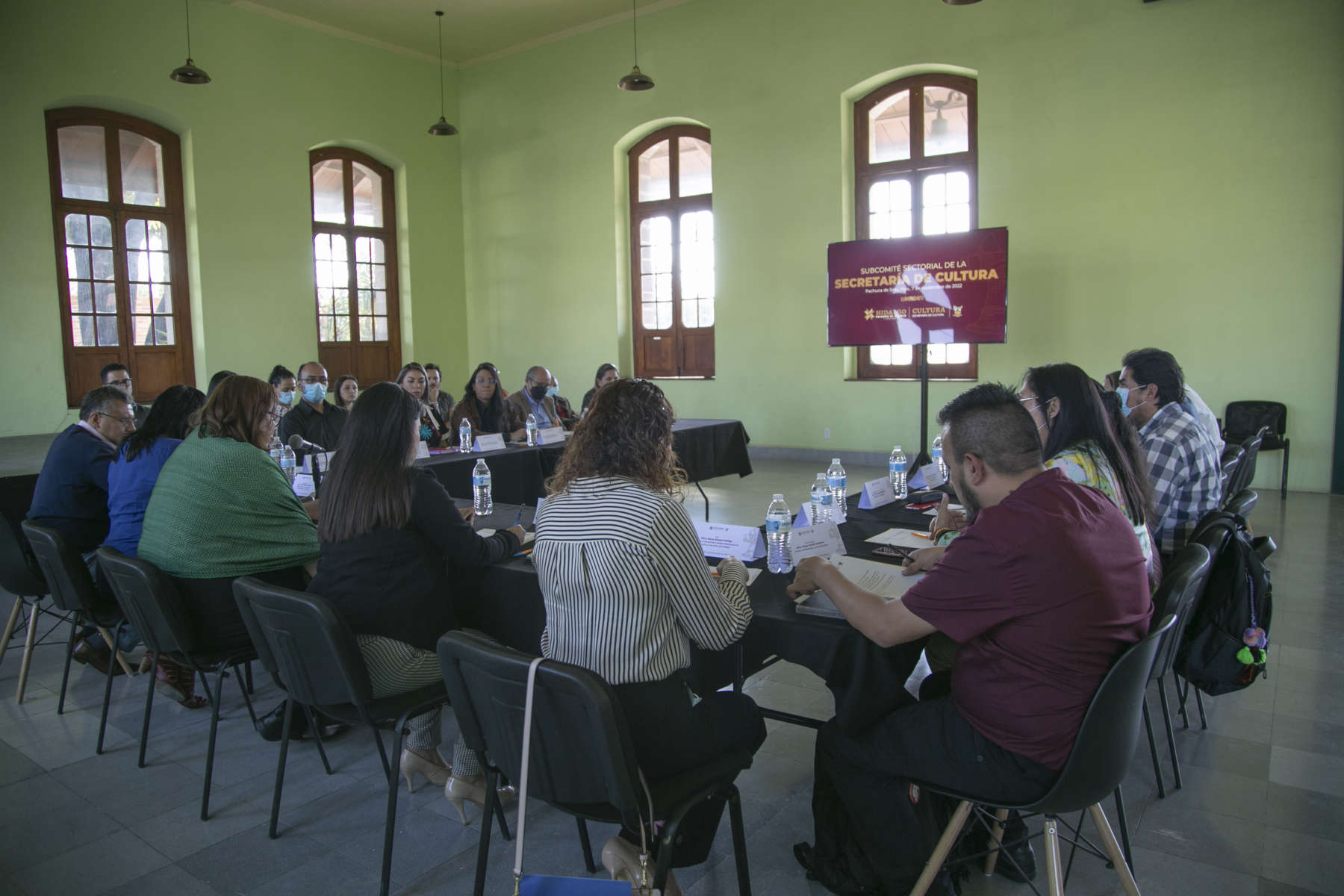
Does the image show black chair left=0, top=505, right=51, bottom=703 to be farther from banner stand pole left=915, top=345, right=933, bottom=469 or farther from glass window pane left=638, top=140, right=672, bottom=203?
glass window pane left=638, top=140, right=672, bottom=203

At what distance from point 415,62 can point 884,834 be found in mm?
11070

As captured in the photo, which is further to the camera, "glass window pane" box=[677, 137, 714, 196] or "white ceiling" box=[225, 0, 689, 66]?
"glass window pane" box=[677, 137, 714, 196]

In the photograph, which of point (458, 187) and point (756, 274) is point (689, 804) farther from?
point (458, 187)

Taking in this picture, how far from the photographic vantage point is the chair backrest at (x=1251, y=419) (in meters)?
6.62

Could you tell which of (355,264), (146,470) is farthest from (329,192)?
(146,470)

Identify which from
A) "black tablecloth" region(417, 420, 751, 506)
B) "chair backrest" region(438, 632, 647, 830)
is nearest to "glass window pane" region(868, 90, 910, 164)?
"black tablecloth" region(417, 420, 751, 506)

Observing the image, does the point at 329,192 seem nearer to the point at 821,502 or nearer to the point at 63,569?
the point at 63,569

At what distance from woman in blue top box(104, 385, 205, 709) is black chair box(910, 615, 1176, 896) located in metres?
2.53

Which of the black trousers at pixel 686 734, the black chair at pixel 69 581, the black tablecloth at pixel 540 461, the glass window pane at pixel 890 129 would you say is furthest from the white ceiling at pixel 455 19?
the black trousers at pixel 686 734

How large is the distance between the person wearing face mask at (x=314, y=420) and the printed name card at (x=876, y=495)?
3.24m

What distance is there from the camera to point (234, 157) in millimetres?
9195

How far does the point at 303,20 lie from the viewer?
9594mm

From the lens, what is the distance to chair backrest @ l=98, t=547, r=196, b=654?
2352 mm

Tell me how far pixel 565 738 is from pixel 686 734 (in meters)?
0.30
